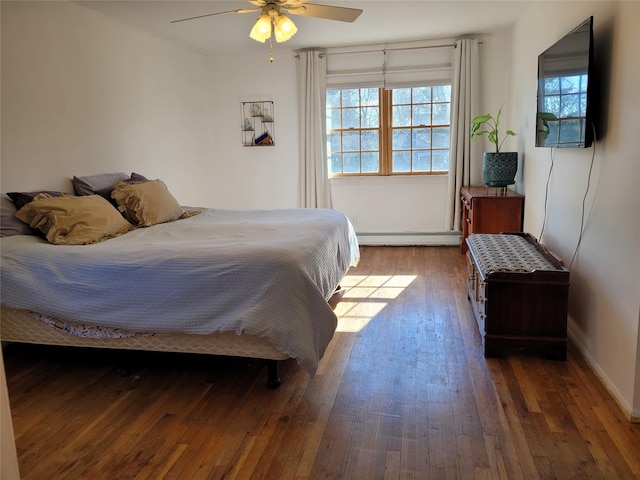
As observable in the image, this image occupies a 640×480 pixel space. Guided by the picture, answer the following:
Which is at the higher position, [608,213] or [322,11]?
[322,11]

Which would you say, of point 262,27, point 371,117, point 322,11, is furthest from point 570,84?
point 371,117

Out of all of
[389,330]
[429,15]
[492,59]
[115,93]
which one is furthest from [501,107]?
[115,93]

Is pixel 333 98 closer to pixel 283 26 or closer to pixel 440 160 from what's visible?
pixel 440 160

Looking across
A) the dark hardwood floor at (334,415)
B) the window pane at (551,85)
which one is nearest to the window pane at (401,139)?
the window pane at (551,85)

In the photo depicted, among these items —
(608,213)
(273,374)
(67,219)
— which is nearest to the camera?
(608,213)

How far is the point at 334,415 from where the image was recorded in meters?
2.17

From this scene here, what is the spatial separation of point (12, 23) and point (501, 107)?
4490 millimetres

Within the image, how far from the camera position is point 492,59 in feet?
17.0

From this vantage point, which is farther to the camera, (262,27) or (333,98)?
(333,98)

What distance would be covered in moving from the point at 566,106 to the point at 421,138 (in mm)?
2887

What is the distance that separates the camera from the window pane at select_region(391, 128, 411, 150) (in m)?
5.62

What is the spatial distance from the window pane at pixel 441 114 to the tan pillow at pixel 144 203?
128 inches

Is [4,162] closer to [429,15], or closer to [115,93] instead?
[115,93]

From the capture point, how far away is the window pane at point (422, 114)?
18.1 ft
